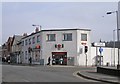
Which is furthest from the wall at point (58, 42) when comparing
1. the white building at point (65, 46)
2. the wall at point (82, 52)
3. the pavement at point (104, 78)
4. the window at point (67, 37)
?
the pavement at point (104, 78)

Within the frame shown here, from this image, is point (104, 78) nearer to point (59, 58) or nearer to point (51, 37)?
point (59, 58)

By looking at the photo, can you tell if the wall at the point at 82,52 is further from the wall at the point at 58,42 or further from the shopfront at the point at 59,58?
the shopfront at the point at 59,58

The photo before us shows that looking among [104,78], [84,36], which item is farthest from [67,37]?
[104,78]

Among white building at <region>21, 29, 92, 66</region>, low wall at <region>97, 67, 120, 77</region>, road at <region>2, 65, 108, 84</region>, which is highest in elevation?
white building at <region>21, 29, 92, 66</region>

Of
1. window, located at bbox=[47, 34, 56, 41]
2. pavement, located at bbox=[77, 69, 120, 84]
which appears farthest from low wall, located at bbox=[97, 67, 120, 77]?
window, located at bbox=[47, 34, 56, 41]

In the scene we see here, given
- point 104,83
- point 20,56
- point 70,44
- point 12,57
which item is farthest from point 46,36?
point 104,83

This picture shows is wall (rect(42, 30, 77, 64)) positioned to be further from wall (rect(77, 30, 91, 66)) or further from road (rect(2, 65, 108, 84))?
road (rect(2, 65, 108, 84))

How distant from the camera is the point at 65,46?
64500 mm

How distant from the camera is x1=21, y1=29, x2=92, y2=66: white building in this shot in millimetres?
63688

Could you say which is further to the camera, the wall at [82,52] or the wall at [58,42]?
the wall at [58,42]

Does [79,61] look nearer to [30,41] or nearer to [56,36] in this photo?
[56,36]

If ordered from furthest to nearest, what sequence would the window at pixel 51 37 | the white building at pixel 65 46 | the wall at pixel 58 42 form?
the window at pixel 51 37
the wall at pixel 58 42
the white building at pixel 65 46

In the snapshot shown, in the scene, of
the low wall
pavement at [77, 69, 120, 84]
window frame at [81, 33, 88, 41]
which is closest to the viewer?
pavement at [77, 69, 120, 84]

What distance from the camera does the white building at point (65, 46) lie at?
209 feet
